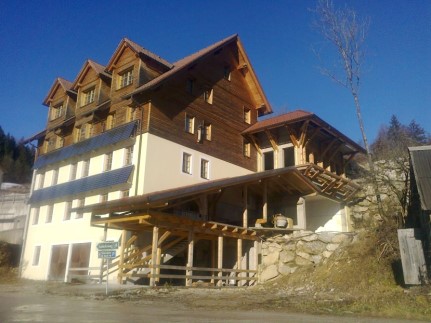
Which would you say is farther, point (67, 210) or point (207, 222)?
point (67, 210)

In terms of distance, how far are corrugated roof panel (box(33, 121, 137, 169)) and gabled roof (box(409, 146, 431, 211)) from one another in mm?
15223

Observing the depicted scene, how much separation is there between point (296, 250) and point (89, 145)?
48.4ft

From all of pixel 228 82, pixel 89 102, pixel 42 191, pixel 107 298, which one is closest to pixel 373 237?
pixel 107 298

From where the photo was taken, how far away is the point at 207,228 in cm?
1956

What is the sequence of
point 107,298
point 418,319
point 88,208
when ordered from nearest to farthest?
point 418,319 < point 107,298 < point 88,208

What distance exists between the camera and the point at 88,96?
95.1ft

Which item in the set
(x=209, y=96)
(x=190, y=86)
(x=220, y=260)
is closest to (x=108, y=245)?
(x=220, y=260)

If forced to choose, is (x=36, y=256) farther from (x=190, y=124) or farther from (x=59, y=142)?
(x=190, y=124)

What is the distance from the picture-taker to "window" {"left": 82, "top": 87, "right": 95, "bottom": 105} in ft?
93.8

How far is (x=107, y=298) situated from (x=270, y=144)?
62.2 feet

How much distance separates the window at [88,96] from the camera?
28.6 m

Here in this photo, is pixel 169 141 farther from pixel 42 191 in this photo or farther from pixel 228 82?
pixel 42 191

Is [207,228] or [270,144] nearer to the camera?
[207,228]

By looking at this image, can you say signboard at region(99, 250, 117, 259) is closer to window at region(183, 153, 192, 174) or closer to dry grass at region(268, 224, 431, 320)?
dry grass at region(268, 224, 431, 320)
